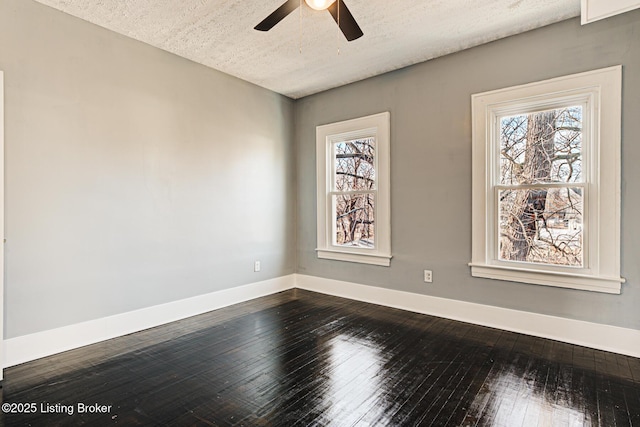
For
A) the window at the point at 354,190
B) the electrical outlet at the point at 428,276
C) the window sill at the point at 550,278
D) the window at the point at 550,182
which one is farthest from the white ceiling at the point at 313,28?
the electrical outlet at the point at 428,276

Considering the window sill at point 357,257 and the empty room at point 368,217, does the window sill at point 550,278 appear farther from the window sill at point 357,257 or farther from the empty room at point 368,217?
the window sill at point 357,257

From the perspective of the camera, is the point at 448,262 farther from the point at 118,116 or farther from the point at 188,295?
the point at 118,116

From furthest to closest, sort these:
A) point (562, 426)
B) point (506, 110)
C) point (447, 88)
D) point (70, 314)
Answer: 1. point (447, 88)
2. point (506, 110)
3. point (70, 314)
4. point (562, 426)

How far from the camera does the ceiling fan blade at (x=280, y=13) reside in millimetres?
2064

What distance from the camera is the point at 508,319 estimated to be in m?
3.16

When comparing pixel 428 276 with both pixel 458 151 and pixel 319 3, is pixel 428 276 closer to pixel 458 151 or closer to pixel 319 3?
pixel 458 151

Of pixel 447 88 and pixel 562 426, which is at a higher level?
pixel 447 88

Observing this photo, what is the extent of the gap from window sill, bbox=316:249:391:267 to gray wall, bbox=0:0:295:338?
87 centimetres

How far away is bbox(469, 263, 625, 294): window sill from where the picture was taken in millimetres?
2701

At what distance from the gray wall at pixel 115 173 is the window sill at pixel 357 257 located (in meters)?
0.87

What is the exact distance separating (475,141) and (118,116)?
3.37m

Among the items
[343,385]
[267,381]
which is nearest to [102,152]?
[267,381]

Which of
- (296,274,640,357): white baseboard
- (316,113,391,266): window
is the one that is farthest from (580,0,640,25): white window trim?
(296,274,640,357): white baseboard

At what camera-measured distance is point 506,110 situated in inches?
126
